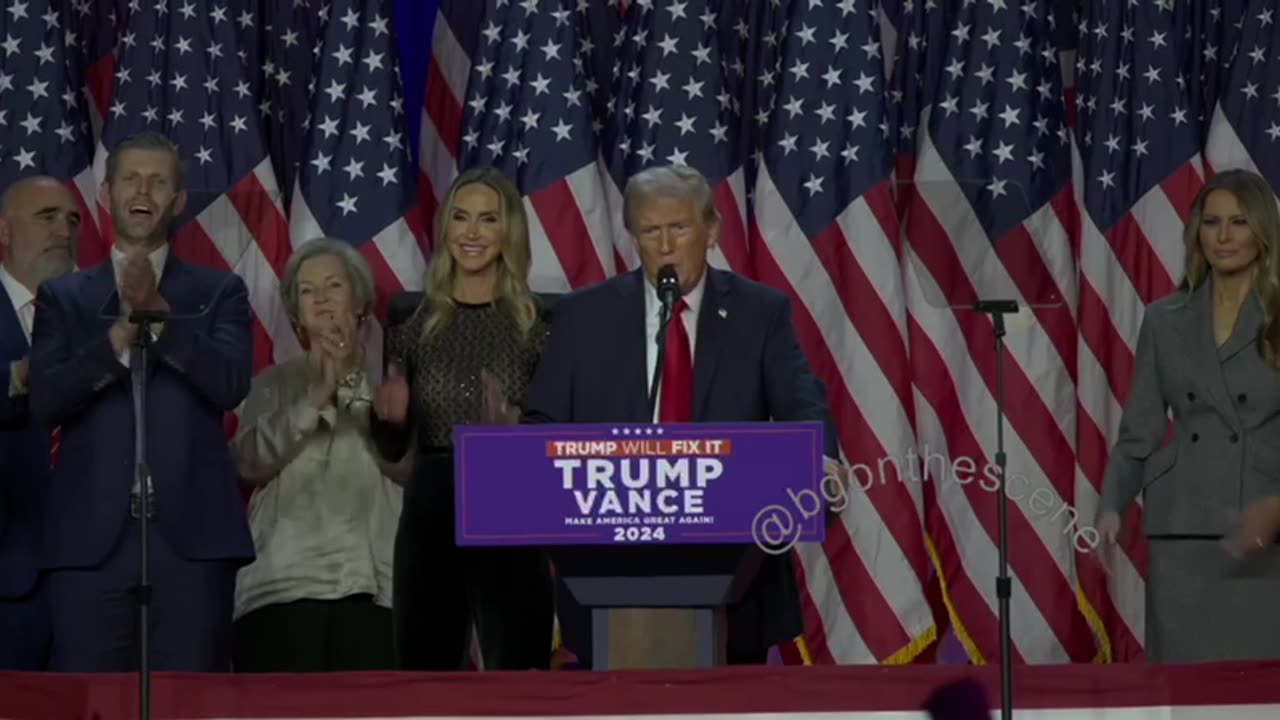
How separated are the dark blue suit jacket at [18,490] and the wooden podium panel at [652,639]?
1696 mm

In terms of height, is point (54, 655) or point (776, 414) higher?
point (776, 414)

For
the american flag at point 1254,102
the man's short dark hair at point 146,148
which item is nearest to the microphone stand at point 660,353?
the man's short dark hair at point 146,148

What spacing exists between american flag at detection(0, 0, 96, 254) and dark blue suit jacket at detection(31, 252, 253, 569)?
4.45ft

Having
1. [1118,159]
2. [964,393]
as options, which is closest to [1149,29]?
[1118,159]

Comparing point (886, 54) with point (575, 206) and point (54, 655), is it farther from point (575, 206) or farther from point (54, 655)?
point (54, 655)

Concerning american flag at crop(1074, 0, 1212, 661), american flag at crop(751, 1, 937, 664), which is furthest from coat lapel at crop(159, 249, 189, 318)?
american flag at crop(1074, 0, 1212, 661)

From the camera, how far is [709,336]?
3959 mm

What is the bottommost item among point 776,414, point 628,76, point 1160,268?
point 776,414

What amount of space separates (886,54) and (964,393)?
1.00 meters

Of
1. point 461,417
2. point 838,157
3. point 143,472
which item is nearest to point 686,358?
point 461,417

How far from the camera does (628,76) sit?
5.75 meters

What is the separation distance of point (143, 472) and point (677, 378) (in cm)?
98

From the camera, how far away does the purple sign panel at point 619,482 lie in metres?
3.28

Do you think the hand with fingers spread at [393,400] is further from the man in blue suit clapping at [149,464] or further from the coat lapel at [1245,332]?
the coat lapel at [1245,332]
